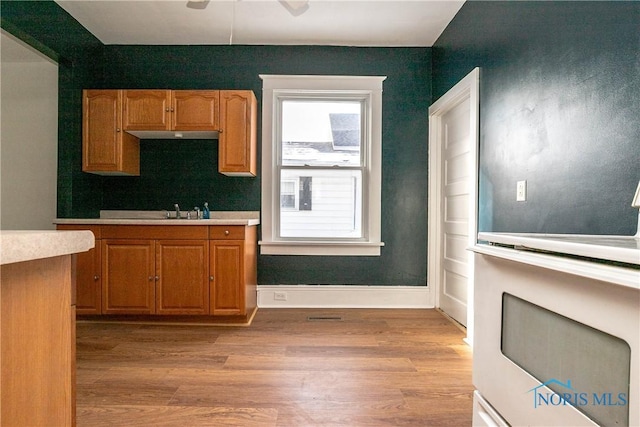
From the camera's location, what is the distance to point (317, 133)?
372 cm

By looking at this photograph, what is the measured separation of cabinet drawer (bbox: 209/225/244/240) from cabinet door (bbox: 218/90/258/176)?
57 centimetres

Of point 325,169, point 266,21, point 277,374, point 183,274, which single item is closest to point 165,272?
point 183,274

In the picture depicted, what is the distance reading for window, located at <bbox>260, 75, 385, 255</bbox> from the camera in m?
3.67

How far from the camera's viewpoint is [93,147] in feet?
10.8

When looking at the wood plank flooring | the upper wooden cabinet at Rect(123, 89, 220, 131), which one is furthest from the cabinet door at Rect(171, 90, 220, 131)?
the wood plank flooring

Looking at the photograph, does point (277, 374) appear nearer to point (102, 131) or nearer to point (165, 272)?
point (165, 272)

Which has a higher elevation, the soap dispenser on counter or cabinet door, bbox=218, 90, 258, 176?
cabinet door, bbox=218, 90, 258, 176

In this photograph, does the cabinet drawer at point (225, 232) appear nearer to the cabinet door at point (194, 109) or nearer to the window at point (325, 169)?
the window at point (325, 169)

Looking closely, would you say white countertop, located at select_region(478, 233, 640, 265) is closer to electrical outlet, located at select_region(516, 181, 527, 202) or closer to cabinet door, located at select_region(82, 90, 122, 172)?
electrical outlet, located at select_region(516, 181, 527, 202)

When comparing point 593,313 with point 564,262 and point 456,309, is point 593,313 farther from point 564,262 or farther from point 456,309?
point 456,309

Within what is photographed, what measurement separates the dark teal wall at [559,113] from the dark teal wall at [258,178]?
105cm

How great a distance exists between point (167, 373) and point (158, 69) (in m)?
2.89

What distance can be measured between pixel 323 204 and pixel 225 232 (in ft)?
3.53

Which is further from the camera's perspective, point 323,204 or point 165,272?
point 323,204
